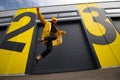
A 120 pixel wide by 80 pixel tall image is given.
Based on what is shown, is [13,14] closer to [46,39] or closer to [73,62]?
[73,62]

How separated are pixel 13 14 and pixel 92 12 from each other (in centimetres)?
558

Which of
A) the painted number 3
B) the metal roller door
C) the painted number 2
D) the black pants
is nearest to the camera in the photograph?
the black pants

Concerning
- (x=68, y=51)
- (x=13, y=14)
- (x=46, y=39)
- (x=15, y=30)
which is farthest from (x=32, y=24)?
(x=46, y=39)

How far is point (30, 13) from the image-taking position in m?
15.6

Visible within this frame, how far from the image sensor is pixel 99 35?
40.1 feet

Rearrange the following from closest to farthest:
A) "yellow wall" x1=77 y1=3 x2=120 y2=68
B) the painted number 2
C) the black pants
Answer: the black pants, "yellow wall" x1=77 y1=3 x2=120 y2=68, the painted number 2

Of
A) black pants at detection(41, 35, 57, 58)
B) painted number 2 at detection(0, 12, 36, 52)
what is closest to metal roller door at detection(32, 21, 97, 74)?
painted number 2 at detection(0, 12, 36, 52)

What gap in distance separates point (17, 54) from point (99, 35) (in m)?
4.48

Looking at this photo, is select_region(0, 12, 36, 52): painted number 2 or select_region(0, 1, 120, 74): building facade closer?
select_region(0, 1, 120, 74): building facade

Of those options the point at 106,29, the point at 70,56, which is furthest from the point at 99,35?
the point at 70,56

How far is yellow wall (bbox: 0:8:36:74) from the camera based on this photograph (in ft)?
32.1

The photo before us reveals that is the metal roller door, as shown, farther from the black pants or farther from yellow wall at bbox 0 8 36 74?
the black pants

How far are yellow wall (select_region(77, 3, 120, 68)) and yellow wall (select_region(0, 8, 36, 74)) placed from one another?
339cm

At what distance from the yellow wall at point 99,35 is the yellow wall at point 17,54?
3.39 metres
